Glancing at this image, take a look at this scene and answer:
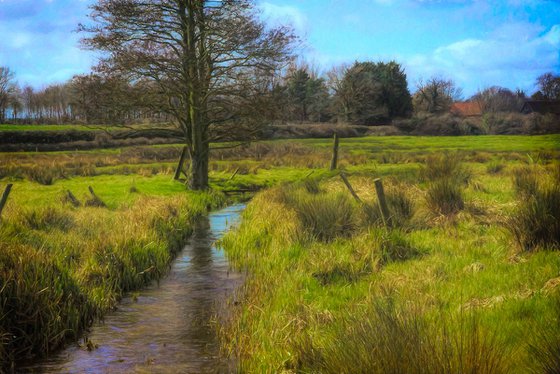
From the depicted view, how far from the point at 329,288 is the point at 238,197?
61.1 feet

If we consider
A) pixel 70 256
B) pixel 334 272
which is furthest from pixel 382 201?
pixel 70 256

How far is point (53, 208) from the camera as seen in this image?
15719mm

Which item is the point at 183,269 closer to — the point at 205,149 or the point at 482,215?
the point at 482,215

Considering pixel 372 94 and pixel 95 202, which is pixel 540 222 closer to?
pixel 95 202

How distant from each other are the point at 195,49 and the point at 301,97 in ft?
140

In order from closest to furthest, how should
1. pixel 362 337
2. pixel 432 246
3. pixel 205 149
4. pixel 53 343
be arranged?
pixel 362 337 → pixel 53 343 → pixel 432 246 → pixel 205 149

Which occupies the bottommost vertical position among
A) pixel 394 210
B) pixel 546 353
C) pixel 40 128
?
pixel 394 210

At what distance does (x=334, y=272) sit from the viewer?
1001 cm

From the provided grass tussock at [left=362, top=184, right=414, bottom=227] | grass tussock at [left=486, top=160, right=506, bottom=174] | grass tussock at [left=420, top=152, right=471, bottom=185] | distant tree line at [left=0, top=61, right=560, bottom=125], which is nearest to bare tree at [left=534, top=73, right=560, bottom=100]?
distant tree line at [left=0, top=61, right=560, bottom=125]

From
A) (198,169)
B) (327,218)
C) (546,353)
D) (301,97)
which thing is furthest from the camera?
(301,97)

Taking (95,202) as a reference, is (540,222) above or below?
above

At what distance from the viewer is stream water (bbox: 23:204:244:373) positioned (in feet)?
23.1

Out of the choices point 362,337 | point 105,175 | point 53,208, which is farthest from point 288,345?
point 105,175

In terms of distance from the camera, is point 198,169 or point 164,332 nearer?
point 164,332
